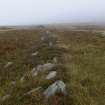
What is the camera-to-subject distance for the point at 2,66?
16016 mm

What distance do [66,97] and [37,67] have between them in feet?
15.3

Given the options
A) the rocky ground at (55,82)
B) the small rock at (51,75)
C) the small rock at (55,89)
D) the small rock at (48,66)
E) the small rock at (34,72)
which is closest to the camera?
the rocky ground at (55,82)

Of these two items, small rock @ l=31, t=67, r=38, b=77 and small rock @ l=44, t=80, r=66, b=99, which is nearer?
small rock @ l=44, t=80, r=66, b=99

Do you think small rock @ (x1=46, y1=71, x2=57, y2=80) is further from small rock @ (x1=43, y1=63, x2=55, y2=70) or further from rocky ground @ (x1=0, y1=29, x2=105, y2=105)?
small rock @ (x1=43, y1=63, x2=55, y2=70)

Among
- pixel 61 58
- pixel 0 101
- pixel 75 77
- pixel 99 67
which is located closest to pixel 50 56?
pixel 61 58

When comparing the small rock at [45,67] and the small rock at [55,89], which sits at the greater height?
the small rock at [55,89]

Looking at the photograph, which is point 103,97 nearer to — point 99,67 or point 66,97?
point 66,97

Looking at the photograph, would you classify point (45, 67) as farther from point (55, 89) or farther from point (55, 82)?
point (55, 89)

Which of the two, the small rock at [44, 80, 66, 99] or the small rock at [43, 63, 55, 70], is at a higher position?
the small rock at [44, 80, 66, 99]

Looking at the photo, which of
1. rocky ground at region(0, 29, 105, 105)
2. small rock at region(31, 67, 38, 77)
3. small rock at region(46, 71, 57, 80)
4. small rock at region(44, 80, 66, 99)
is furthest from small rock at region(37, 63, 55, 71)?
small rock at region(44, 80, 66, 99)

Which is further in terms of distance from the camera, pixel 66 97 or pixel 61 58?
pixel 61 58

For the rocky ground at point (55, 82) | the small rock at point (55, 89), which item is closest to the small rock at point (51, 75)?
the rocky ground at point (55, 82)

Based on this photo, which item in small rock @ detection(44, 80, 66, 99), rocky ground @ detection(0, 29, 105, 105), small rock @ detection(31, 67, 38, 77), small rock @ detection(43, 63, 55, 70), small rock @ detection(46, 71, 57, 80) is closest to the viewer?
rocky ground @ detection(0, 29, 105, 105)

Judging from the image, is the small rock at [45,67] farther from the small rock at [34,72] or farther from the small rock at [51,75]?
the small rock at [51,75]
